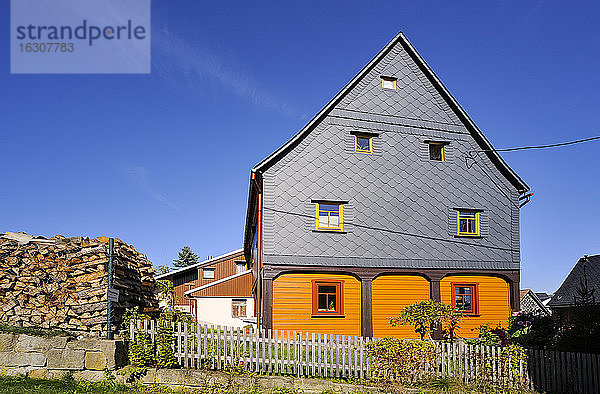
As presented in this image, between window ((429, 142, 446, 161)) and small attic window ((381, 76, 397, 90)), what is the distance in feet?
9.42

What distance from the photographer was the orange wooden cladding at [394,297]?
72.1 feet

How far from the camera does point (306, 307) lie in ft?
69.8

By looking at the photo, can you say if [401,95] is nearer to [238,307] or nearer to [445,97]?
[445,97]

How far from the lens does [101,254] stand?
14.1 metres

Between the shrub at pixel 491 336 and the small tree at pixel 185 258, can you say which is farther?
the small tree at pixel 185 258

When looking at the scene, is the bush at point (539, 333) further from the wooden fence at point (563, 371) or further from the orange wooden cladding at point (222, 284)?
the orange wooden cladding at point (222, 284)

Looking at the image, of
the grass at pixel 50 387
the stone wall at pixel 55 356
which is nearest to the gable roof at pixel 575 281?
the stone wall at pixel 55 356

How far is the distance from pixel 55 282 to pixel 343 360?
7.27 metres

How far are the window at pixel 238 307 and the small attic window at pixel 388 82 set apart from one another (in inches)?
821

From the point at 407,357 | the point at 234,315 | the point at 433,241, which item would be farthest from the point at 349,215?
the point at 234,315

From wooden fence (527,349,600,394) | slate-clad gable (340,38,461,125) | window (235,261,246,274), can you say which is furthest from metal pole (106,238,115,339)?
window (235,261,246,274)

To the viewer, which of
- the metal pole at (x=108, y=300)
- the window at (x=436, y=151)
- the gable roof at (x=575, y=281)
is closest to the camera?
the metal pole at (x=108, y=300)

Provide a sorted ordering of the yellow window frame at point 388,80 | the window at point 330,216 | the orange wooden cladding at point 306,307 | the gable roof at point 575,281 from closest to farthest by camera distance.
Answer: the orange wooden cladding at point 306,307
the window at point 330,216
the yellow window frame at point 388,80
the gable roof at point 575,281

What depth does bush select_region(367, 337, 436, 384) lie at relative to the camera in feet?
45.6
